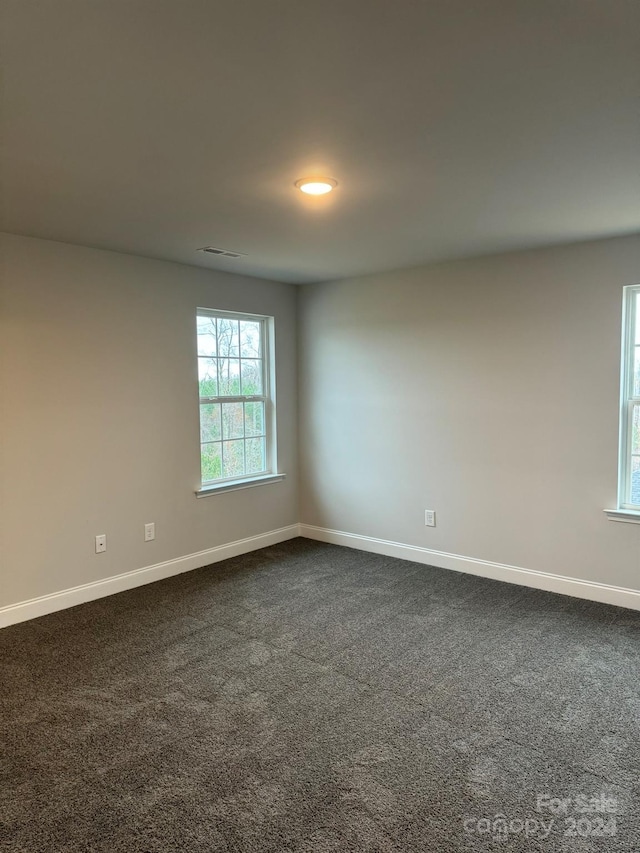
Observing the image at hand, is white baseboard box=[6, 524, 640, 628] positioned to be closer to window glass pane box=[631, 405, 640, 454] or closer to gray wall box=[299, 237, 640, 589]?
gray wall box=[299, 237, 640, 589]

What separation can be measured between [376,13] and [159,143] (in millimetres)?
1020

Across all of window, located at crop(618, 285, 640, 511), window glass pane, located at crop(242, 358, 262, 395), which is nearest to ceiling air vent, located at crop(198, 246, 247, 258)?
window glass pane, located at crop(242, 358, 262, 395)

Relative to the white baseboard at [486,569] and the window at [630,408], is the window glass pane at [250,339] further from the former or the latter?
the window at [630,408]

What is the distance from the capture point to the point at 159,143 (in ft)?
6.73

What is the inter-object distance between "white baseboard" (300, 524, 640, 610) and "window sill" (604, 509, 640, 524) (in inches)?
17.6

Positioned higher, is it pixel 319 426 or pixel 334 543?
pixel 319 426

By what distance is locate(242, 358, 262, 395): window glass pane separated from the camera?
190 inches

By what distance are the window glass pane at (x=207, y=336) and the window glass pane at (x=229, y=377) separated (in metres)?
0.14

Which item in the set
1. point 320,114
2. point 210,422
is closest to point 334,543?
point 210,422

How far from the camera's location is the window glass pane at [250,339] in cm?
480

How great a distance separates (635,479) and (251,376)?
9.99 feet

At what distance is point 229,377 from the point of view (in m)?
4.68

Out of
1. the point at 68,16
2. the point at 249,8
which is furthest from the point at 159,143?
the point at 249,8

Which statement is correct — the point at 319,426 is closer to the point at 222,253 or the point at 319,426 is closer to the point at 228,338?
the point at 228,338
